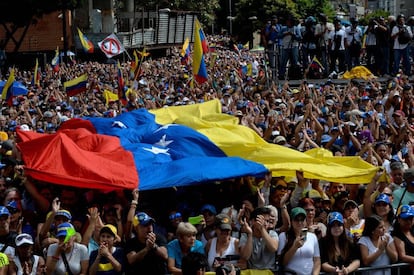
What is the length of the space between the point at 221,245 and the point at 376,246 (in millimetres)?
1316

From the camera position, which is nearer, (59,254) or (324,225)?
(59,254)

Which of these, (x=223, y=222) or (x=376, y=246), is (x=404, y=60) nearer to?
(x=376, y=246)

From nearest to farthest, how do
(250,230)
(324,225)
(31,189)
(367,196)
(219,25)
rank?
(250,230) < (324,225) < (367,196) < (31,189) < (219,25)

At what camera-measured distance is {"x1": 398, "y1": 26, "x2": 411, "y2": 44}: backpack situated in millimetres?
19906

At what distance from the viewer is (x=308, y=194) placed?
949 centimetres

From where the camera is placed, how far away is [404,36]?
1992 centimetres

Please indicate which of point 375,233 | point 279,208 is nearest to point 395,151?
point 279,208

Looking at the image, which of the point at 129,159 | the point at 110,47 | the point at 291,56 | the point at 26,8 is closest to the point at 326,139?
the point at 129,159

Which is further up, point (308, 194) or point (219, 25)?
point (308, 194)

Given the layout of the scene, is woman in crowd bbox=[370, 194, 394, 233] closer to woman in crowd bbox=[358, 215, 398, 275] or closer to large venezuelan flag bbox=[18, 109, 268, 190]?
woman in crowd bbox=[358, 215, 398, 275]

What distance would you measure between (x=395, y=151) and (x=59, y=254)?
255 inches

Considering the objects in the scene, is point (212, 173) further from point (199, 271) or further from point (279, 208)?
point (199, 271)

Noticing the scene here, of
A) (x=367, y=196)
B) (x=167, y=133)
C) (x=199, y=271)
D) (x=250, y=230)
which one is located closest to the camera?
(x=199, y=271)

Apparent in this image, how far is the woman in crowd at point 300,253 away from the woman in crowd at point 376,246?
42cm
